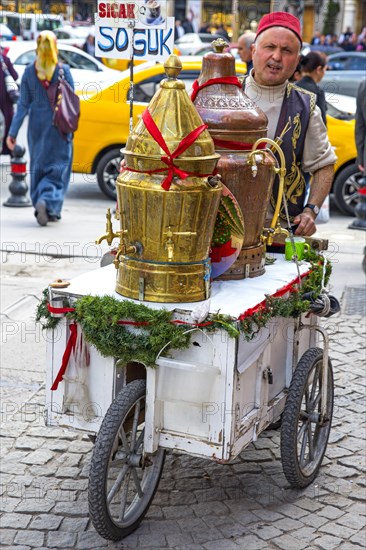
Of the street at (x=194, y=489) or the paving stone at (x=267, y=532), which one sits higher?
the paving stone at (x=267, y=532)

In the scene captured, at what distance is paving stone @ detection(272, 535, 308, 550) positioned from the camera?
12.5 ft

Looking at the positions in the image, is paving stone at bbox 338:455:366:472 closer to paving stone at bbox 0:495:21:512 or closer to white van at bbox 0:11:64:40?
paving stone at bbox 0:495:21:512

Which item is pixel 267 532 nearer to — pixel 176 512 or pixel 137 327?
pixel 176 512

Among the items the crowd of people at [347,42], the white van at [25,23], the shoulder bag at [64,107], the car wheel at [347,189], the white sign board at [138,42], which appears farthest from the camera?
the crowd of people at [347,42]

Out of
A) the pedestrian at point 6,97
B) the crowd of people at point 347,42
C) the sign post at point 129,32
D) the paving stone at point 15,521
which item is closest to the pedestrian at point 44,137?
the pedestrian at point 6,97

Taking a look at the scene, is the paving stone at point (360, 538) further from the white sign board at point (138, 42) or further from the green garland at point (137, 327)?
the white sign board at point (138, 42)

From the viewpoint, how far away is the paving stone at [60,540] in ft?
12.3

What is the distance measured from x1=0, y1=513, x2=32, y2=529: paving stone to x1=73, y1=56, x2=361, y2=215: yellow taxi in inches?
290

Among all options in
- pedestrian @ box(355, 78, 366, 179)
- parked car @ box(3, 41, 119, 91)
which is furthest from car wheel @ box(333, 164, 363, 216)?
parked car @ box(3, 41, 119, 91)

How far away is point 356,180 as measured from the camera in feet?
35.2

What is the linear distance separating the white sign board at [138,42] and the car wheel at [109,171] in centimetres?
481

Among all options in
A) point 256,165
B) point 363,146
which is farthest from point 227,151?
point 363,146

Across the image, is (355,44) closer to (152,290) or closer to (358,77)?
(358,77)

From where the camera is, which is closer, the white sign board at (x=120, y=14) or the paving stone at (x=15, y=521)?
the paving stone at (x=15, y=521)
